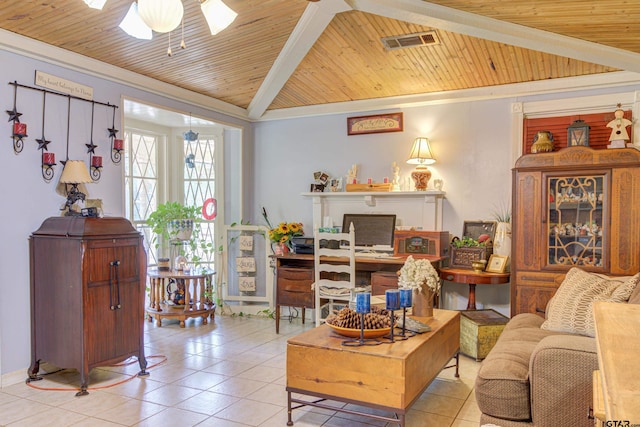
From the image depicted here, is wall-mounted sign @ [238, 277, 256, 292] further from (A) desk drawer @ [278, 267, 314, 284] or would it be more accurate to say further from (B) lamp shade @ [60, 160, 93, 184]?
(B) lamp shade @ [60, 160, 93, 184]

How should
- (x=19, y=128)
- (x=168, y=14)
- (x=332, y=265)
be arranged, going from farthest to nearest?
(x=332, y=265), (x=19, y=128), (x=168, y=14)

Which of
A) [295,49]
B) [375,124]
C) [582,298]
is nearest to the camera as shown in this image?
[582,298]

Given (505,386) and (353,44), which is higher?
(353,44)

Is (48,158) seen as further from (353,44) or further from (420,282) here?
(420,282)

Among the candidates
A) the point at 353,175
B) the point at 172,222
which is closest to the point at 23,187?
the point at 172,222

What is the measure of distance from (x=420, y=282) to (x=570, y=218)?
5.78 ft

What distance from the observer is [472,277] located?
425cm

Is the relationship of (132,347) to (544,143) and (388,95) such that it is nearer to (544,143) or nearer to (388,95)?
(388,95)

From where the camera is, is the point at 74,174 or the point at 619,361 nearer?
the point at 619,361

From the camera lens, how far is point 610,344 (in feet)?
3.58

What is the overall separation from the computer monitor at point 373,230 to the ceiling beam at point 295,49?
173cm

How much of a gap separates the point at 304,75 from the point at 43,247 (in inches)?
117

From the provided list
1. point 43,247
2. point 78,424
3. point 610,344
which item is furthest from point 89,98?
point 610,344

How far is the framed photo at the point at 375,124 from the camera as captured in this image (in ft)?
17.1
